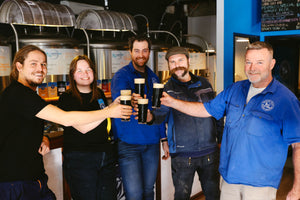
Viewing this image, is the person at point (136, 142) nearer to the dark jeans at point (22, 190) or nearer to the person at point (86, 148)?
the person at point (86, 148)

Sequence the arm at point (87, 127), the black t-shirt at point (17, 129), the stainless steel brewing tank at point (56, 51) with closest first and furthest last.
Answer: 1. the black t-shirt at point (17, 129)
2. the arm at point (87, 127)
3. the stainless steel brewing tank at point (56, 51)

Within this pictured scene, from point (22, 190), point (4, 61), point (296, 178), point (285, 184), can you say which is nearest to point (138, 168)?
point (22, 190)

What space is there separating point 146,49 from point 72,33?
3360mm

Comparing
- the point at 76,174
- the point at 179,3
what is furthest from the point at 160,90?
the point at 179,3

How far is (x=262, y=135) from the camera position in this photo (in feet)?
6.80

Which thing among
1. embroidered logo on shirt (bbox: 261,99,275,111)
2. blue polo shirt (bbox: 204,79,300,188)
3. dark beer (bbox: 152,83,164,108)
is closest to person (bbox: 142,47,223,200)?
dark beer (bbox: 152,83,164,108)

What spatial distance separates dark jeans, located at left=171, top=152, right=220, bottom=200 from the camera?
8.48ft

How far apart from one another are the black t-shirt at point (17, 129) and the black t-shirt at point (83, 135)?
0.43 m

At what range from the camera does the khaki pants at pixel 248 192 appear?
84.4 inches

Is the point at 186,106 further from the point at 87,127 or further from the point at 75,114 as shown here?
the point at 75,114

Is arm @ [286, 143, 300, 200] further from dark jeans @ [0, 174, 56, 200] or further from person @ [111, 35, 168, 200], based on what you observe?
dark jeans @ [0, 174, 56, 200]

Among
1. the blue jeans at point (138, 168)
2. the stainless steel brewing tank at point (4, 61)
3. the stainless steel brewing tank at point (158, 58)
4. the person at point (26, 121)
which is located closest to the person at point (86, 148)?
the blue jeans at point (138, 168)

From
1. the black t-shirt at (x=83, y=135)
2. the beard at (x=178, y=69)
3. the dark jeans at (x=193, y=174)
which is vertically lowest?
the dark jeans at (x=193, y=174)

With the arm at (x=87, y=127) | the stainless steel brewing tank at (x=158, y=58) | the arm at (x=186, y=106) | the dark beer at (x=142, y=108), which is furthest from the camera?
the stainless steel brewing tank at (x=158, y=58)
